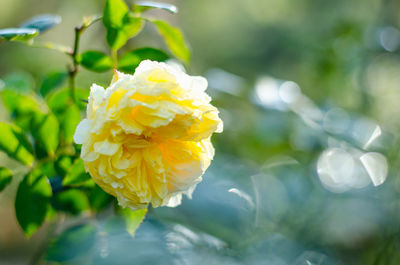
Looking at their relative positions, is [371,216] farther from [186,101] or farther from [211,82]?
[186,101]

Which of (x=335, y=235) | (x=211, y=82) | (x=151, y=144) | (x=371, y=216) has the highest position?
(x=151, y=144)

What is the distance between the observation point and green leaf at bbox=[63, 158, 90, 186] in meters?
0.50

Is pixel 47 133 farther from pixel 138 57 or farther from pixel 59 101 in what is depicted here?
pixel 138 57

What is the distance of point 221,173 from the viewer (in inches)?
29.9

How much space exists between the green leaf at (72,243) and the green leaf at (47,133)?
0.13 metres

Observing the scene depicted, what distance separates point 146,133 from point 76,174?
148 mm

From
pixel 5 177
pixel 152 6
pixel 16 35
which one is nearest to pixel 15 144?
pixel 5 177

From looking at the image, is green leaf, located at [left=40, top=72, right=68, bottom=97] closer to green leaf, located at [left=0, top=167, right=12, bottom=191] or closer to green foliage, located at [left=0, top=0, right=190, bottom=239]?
green foliage, located at [left=0, top=0, right=190, bottom=239]

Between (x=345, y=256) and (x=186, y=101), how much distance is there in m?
0.73

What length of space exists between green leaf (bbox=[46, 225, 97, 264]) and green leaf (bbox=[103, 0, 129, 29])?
1.02ft

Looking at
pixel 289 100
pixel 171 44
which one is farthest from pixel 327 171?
pixel 171 44

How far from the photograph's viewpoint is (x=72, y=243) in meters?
0.61

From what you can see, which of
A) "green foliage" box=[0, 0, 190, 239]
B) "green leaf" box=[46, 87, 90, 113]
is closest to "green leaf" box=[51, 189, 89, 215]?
"green foliage" box=[0, 0, 190, 239]

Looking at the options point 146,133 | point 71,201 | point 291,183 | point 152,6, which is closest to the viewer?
point 146,133
